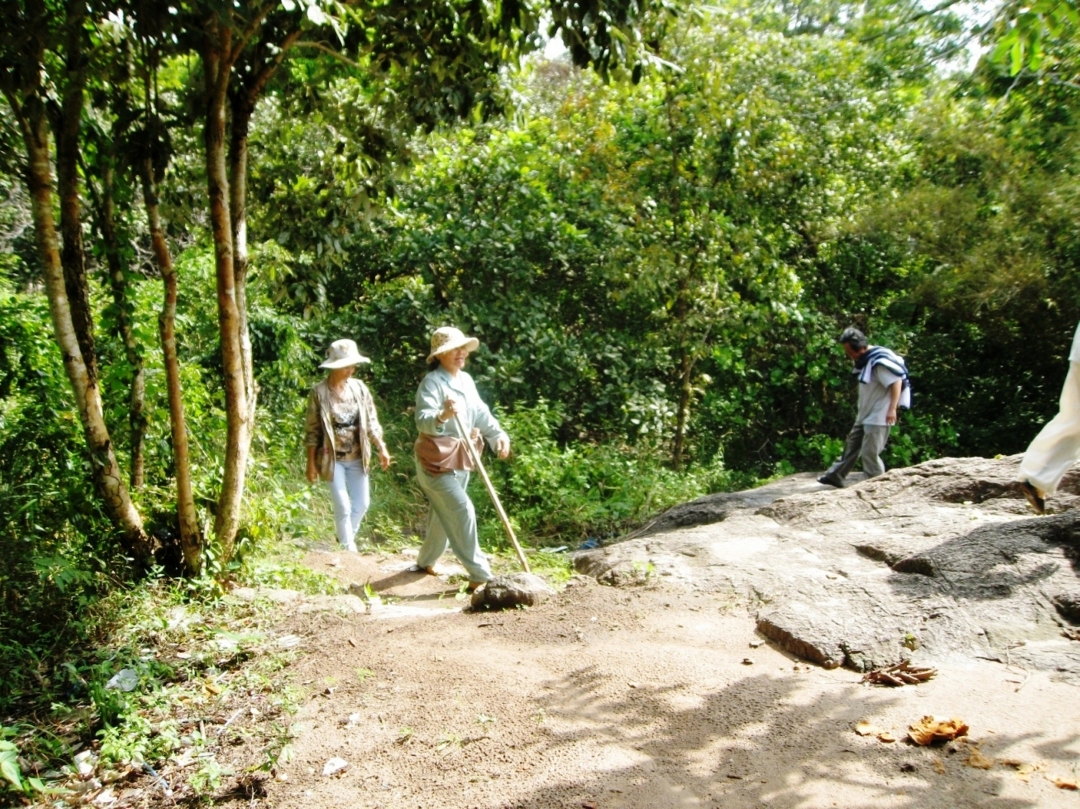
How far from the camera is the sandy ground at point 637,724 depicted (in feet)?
10.8

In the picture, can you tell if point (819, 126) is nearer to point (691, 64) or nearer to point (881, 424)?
point (691, 64)

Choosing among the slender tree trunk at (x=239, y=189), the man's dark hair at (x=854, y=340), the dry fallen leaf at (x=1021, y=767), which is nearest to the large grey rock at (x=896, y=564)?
the dry fallen leaf at (x=1021, y=767)

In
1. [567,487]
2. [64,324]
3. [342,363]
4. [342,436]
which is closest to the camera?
[64,324]

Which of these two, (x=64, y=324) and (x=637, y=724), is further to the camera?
(x=64, y=324)

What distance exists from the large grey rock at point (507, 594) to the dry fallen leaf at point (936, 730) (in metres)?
2.42

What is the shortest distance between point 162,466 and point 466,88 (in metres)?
3.29

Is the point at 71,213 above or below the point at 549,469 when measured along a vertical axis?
above

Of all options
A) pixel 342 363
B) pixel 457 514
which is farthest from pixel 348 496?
pixel 457 514

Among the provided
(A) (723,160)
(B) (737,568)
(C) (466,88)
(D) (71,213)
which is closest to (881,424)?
(B) (737,568)

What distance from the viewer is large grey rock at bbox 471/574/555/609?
5.48m

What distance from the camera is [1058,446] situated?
5.20m

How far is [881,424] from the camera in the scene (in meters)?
8.47

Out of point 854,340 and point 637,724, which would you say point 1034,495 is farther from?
point 854,340

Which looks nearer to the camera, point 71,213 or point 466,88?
point 71,213
